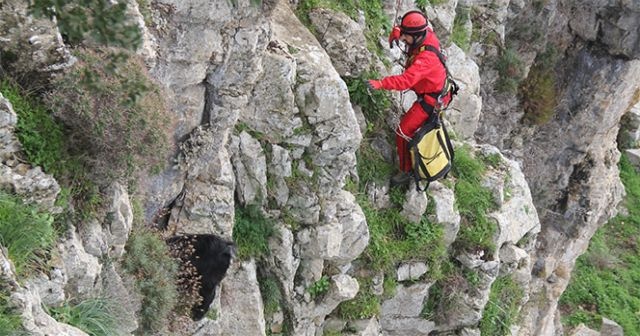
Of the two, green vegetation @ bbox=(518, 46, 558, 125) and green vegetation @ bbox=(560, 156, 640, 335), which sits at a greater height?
green vegetation @ bbox=(518, 46, 558, 125)

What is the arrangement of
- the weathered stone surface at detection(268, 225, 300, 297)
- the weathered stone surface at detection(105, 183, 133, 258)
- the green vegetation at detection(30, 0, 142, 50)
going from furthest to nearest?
the weathered stone surface at detection(268, 225, 300, 297)
the weathered stone surface at detection(105, 183, 133, 258)
the green vegetation at detection(30, 0, 142, 50)

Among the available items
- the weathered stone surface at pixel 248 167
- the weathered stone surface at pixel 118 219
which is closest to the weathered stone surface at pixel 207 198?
the weathered stone surface at pixel 248 167

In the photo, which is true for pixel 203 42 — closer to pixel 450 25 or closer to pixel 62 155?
pixel 62 155

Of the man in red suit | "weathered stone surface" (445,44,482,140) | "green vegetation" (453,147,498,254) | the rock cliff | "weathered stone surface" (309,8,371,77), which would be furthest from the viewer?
"weathered stone surface" (445,44,482,140)

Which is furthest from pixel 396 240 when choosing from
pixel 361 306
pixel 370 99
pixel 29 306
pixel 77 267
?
pixel 29 306

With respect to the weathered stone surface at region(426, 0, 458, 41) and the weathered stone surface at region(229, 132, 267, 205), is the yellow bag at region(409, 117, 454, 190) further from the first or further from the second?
the weathered stone surface at region(426, 0, 458, 41)

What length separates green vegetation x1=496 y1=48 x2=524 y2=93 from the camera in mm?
17281

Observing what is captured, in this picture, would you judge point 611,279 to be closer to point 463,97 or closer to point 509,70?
point 509,70

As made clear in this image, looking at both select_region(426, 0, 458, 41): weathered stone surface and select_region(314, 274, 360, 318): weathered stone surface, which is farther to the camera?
select_region(426, 0, 458, 41): weathered stone surface

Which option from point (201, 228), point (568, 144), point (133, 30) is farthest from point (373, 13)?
point (568, 144)

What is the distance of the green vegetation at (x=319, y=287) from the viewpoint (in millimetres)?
10109

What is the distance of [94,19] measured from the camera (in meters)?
4.22

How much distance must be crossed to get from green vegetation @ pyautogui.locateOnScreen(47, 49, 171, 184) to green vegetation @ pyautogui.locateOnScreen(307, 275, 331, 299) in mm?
4132

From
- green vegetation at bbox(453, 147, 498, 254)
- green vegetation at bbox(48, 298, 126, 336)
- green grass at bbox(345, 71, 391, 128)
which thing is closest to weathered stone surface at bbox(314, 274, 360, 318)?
green vegetation at bbox(453, 147, 498, 254)
